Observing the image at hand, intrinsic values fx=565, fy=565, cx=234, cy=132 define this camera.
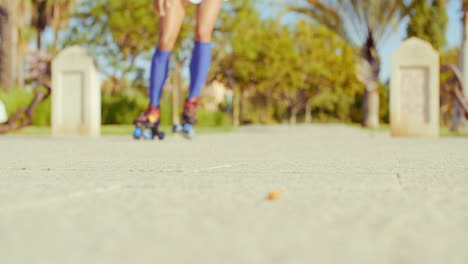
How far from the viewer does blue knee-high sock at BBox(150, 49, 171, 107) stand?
271 inches

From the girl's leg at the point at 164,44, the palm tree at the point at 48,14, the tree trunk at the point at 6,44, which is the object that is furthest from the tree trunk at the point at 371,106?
the girl's leg at the point at 164,44

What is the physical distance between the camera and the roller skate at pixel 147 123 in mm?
7043

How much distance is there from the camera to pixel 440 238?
143 centimetres

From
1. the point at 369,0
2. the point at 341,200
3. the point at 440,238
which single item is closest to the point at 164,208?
the point at 341,200

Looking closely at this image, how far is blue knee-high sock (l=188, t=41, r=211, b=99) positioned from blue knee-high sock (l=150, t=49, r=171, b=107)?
335mm

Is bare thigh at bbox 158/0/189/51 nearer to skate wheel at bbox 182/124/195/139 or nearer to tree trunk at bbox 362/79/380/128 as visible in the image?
skate wheel at bbox 182/124/195/139

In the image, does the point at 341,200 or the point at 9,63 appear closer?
the point at 341,200

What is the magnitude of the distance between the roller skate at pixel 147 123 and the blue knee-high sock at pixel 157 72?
0.14 m

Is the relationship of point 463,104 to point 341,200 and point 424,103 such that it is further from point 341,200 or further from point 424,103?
point 341,200

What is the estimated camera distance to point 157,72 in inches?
272

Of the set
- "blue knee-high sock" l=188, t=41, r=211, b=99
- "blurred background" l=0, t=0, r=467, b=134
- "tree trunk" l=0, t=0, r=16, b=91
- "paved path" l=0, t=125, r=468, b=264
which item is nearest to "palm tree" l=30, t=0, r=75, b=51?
"blurred background" l=0, t=0, r=467, b=134

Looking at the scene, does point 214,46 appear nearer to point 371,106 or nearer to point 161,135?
point 371,106

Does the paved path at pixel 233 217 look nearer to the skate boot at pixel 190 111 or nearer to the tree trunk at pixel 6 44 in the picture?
the skate boot at pixel 190 111

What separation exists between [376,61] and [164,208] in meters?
20.2
